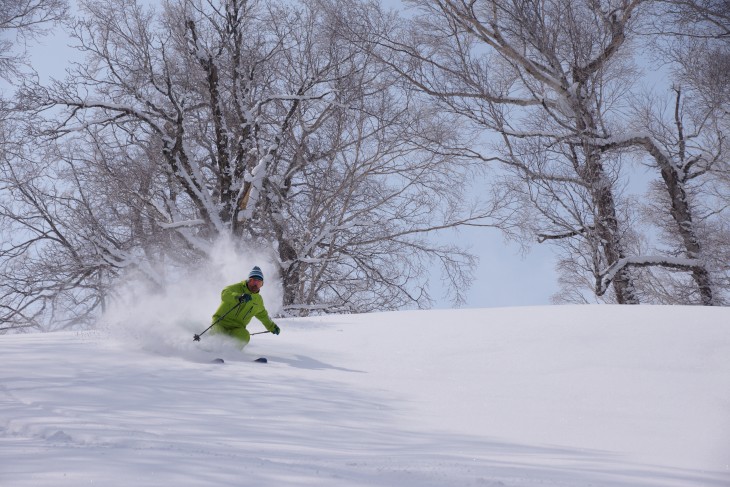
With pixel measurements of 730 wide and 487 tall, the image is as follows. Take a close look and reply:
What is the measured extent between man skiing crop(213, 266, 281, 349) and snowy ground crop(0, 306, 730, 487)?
0.89ft

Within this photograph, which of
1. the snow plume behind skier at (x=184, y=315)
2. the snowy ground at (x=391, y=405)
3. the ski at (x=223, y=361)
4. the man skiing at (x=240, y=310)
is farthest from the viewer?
the man skiing at (x=240, y=310)

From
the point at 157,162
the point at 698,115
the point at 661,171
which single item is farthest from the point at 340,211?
the point at 698,115

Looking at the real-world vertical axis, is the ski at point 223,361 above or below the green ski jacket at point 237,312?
below

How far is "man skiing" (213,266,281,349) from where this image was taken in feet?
24.1

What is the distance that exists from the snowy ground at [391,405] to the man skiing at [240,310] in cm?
27

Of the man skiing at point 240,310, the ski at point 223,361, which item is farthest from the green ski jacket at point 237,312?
the ski at point 223,361

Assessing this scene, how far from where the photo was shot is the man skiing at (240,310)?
7.34 meters

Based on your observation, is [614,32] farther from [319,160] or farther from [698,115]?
[319,160]

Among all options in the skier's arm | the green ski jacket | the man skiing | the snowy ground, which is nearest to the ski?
the snowy ground

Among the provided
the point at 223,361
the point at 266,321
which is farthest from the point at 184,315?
the point at 223,361

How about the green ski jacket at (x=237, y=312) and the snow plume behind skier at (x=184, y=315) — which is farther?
the green ski jacket at (x=237, y=312)

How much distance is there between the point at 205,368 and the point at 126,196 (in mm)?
12355

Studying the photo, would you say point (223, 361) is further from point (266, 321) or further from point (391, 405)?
point (391, 405)

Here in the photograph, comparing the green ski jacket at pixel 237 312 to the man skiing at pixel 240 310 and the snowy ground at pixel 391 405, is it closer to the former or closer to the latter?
the man skiing at pixel 240 310
